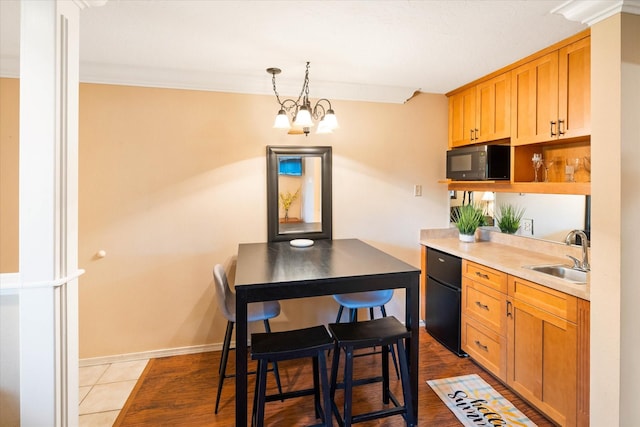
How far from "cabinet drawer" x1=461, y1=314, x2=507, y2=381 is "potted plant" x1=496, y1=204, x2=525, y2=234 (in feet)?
2.97

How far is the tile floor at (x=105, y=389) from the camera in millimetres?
2127

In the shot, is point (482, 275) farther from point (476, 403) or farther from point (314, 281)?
point (314, 281)

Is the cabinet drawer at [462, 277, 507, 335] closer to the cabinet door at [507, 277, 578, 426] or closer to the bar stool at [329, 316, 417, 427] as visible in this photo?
the cabinet door at [507, 277, 578, 426]

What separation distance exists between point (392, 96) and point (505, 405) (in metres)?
2.58

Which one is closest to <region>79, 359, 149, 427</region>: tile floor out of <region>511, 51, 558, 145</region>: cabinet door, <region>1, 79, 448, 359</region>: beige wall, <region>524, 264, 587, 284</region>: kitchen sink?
<region>1, 79, 448, 359</region>: beige wall

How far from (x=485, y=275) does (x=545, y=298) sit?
19.9 inches

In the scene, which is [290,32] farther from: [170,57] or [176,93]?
[176,93]

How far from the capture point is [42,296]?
1330 mm

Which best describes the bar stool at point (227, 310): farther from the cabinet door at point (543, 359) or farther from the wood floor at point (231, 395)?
the cabinet door at point (543, 359)

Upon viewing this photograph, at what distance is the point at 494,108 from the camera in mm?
2814

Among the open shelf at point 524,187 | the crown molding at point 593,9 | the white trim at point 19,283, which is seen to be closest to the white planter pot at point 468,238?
the open shelf at point 524,187

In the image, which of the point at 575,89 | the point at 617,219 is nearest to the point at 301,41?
the point at 575,89

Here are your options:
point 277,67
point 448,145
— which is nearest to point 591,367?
point 448,145

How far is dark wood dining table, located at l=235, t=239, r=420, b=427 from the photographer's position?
5.82ft
